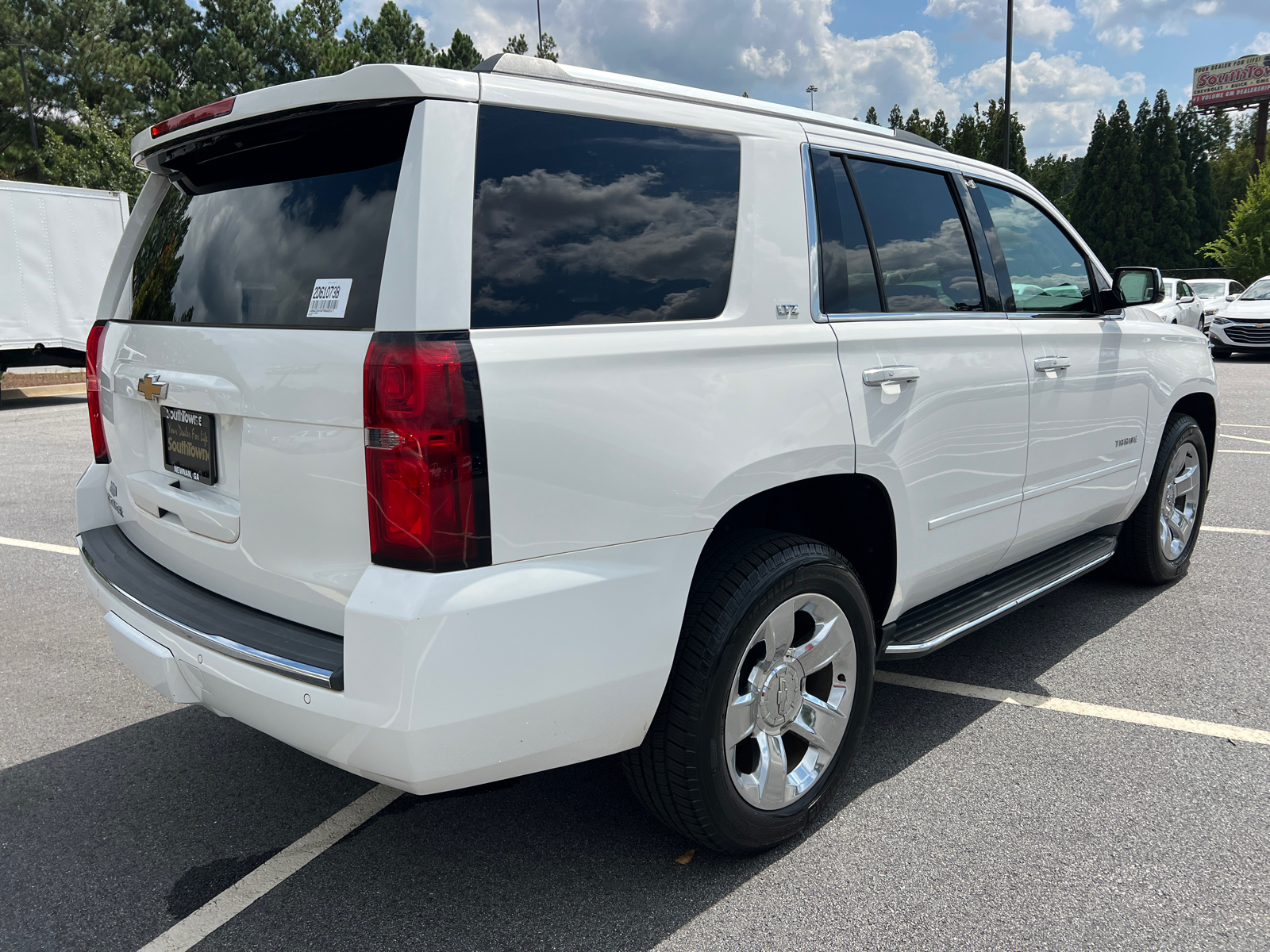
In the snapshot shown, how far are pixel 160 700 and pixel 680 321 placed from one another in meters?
2.76

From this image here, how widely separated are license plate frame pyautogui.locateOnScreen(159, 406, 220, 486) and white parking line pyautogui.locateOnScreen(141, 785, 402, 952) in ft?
3.55

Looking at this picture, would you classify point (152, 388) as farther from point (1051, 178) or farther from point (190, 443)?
point (1051, 178)

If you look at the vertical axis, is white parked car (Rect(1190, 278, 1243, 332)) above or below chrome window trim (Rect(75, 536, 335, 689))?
above

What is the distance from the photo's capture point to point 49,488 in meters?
7.91

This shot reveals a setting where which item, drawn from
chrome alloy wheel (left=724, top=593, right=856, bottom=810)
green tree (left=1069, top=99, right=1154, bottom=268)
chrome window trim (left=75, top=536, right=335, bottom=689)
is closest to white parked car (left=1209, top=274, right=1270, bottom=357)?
chrome alloy wheel (left=724, top=593, right=856, bottom=810)

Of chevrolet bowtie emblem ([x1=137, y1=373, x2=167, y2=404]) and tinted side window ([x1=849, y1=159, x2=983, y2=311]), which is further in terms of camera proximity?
tinted side window ([x1=849, y1=159, x2=983, y2=311])

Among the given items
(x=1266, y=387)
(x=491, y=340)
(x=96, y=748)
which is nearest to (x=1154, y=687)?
(x=491, y=340)

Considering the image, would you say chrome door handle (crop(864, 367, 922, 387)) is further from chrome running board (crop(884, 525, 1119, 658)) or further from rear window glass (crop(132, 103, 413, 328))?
rear window glass (crop(132, 103, 413, 328))

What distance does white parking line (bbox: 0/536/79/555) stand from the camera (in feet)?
19.4

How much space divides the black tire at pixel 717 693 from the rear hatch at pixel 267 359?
828 mm

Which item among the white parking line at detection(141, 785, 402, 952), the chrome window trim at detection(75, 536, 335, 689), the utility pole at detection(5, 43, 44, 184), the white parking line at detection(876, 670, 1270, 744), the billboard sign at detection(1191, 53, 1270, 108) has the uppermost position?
the billboard sign at detection(1191, 53, 1270, 108)

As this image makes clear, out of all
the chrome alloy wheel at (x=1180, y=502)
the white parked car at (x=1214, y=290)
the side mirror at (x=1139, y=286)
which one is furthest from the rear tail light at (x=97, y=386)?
the white parked car at (x=1214, y=290)

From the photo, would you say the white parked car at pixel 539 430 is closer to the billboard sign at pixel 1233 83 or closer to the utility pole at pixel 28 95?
the utility pole at pixel 28 95

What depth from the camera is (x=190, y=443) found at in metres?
2.49
